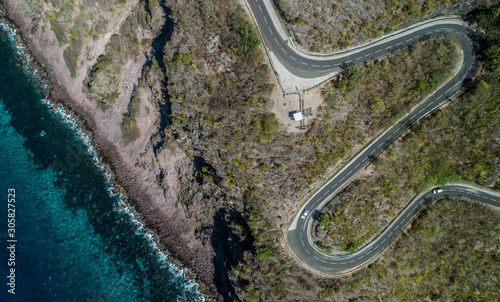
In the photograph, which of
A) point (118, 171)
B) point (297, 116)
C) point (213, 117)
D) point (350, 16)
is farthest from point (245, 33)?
point (118, 171)

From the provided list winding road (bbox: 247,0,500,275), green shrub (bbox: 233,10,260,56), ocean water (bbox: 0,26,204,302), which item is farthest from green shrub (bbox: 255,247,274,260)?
green shrub (bbox: 233,10,260,56)

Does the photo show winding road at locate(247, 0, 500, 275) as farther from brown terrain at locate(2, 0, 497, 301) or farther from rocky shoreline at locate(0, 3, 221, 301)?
rocky shoreline at locate(0, 3, 221, 301)

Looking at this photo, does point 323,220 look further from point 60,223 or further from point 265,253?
point 60,223

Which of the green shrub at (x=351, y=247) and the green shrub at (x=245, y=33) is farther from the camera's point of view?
the green shrub at (x=351, y=247)

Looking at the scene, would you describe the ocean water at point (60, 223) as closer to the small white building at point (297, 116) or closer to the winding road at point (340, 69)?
the winding road at point (340, 69)

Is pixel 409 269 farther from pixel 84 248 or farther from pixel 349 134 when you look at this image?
pixel 84 248

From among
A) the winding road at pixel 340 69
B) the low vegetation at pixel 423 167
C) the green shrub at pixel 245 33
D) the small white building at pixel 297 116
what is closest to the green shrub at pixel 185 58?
the green shrub at pixel 245 33

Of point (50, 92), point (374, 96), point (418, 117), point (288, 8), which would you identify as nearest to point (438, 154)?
point (418, 117)
